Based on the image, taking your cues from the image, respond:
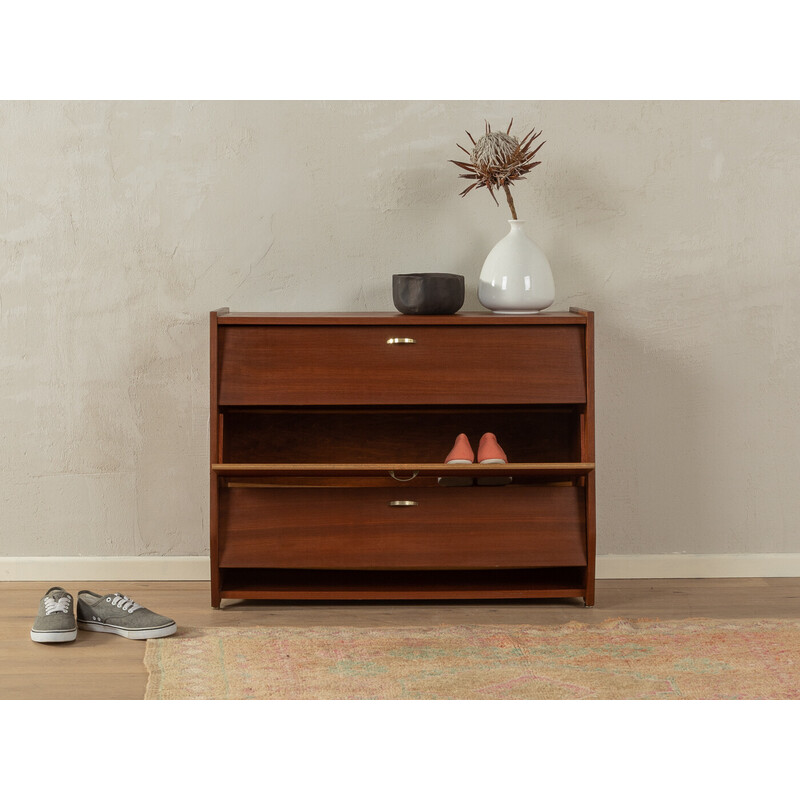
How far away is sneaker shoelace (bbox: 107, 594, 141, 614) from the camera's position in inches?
112

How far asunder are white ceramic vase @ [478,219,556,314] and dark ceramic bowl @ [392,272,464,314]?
4.6 inches

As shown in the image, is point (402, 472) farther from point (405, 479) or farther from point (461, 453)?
point (461, 453)

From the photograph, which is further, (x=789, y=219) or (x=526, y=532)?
(x=789, y=219)

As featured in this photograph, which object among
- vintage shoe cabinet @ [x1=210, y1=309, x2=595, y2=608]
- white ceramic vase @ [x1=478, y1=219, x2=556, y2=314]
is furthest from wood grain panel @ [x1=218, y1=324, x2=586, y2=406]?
white ceramic vase @ [x1=478, y1=219, x2=556, y2=314]

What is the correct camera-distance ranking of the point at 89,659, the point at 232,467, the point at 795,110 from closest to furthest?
the point at 89,659 < the point at 232,467 < the point at 795,110

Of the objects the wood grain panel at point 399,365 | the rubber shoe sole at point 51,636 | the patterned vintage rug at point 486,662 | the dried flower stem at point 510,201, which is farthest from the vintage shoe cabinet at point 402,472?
the rubber shoe sole at point 51,636

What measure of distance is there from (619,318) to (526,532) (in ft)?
2.81

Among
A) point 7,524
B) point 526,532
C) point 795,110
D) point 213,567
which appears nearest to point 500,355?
point 526,532

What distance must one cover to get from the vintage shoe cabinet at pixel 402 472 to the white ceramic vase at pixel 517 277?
0.07 metres

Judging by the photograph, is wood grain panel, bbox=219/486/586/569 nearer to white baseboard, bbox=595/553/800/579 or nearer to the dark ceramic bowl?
white baseboard, bbox=595/553/800/579

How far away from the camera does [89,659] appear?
2607 mm

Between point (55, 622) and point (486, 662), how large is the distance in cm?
121

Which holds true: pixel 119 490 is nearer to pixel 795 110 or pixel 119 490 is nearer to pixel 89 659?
pixel 89 659

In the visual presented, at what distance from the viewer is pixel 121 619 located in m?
2.81
